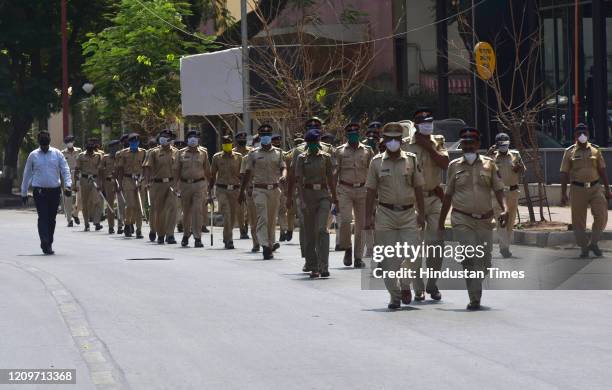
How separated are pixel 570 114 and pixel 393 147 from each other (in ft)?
80.9

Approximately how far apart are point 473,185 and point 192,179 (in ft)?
35.2

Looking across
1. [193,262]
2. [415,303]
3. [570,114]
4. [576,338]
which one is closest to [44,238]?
[193,262]

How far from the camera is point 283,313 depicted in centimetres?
1357

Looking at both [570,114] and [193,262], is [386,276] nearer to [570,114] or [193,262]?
[193,262]

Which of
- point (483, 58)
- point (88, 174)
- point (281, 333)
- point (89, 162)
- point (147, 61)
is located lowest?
point (281, 333)

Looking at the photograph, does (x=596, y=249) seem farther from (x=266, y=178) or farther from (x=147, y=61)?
(x=147, y=61)

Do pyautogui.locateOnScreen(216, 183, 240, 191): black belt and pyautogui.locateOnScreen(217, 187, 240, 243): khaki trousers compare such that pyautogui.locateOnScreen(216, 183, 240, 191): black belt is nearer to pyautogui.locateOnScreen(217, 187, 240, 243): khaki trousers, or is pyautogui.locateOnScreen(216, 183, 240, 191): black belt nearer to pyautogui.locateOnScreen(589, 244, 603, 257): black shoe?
pyautogui.locateOnScreen(217, 187, 240, 243): khaki trousers

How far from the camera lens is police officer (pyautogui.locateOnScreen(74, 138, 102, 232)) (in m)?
29.9

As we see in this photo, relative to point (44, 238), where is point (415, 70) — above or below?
above

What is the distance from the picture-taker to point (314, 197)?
57.1 ft

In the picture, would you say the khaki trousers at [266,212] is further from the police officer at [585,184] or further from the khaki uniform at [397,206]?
the khaki uniform at [397,206]

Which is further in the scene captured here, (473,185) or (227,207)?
(227,207)

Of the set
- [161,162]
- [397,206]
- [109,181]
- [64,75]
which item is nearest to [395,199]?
[397,206]

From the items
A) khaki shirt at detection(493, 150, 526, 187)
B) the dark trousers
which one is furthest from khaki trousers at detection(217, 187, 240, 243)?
khaki shirt at detection(493, 150, 526, 187)
